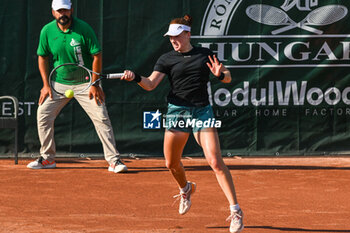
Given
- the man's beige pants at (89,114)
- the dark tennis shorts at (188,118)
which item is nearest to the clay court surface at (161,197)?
the man's beige pants at (89,114)

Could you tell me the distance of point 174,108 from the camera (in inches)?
202

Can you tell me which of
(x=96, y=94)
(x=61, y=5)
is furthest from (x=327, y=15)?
(x=61, y=5)

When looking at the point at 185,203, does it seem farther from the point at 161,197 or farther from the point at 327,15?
the point at 327,15

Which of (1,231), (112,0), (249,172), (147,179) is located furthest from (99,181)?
(112,0)

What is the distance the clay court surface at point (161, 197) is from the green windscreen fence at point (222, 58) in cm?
65

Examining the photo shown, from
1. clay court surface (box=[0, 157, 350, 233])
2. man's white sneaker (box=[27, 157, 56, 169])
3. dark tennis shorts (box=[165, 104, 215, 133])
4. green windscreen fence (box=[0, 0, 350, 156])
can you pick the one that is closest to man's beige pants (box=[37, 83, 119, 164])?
man's white sneaker (box=[27, 157, 56, 169])

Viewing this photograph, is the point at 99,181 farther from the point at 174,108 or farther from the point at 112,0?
the point at 112,0

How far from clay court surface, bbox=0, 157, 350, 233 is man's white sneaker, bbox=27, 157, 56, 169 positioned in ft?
0.43

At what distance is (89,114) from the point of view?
7.90m

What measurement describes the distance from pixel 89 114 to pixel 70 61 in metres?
0.70

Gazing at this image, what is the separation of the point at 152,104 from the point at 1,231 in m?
4.70

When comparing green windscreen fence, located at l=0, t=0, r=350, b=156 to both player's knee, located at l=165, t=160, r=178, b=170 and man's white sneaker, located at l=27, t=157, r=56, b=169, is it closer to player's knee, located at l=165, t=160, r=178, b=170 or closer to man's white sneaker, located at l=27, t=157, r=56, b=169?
man's white sneaker, located at l=27, t=157, r=56, b=169

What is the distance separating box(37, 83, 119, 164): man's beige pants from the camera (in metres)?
7.79

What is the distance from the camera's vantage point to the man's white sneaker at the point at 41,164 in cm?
808
